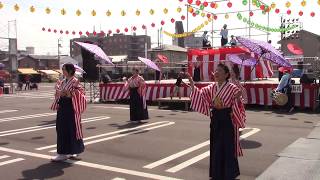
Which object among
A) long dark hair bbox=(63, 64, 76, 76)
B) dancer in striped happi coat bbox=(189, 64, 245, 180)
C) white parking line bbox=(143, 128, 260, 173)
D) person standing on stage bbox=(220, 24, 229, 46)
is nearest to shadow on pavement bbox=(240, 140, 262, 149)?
white parking line bbox=(143, 128, 260, 173)

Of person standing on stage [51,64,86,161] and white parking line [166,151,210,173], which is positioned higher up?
person standing on stage [51,64,86,161]

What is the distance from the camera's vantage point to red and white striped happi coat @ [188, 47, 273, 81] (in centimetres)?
2064

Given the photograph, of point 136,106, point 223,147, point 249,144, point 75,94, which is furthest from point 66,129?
point 136,106

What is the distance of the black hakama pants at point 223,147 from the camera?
538cm

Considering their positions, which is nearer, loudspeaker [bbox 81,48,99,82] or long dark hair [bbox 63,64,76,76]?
long dark hair [bbox 63,64,76,76]

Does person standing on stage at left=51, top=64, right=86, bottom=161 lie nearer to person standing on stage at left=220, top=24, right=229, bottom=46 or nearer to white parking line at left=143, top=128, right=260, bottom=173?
white parking line at left=143, top=128, right=260, bottom=173

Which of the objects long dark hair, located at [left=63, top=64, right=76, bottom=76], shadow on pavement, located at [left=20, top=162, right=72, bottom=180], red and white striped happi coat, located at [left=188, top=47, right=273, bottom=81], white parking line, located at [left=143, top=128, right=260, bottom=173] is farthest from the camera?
red and white striped happi coat, located at [left=188, top=47, right=273, bottom=81]

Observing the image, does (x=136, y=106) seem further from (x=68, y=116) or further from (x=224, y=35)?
(x=224, y=35)

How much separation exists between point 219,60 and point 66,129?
1467 centimetres

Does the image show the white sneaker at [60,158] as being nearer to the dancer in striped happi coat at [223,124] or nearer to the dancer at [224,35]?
the dancer in striped happi coat at [223,124]

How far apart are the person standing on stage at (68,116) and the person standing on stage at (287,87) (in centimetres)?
910

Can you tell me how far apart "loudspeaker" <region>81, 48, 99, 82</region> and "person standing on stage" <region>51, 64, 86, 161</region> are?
14.5 metres

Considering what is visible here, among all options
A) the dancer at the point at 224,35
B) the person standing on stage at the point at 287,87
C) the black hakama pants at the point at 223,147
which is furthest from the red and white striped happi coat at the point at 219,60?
the black hakama pants at the point at 223,147

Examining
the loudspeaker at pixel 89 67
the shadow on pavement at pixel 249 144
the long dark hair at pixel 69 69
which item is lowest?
the shadow on pavement at pixel 249 144
